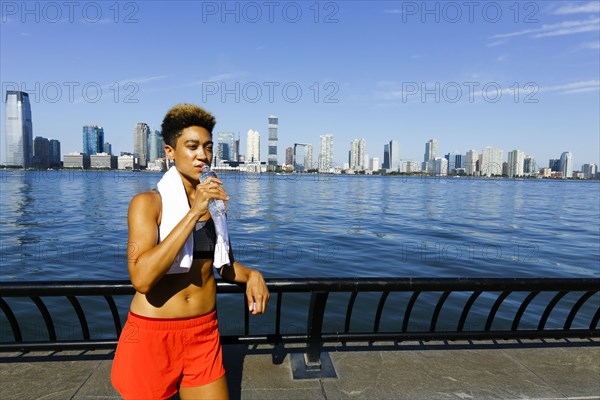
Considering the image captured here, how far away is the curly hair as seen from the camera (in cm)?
246

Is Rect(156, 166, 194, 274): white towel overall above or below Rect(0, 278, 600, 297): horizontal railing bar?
above

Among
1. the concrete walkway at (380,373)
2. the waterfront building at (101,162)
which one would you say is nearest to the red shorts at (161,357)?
the concrete walkway at (380,373)

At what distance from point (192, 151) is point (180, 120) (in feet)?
0.66

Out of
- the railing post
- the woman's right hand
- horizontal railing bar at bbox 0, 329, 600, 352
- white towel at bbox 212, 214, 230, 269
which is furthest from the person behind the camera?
horizontal railing bar at bbox 0, 329, 600, 352

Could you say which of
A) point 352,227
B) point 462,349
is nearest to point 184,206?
point 462,349

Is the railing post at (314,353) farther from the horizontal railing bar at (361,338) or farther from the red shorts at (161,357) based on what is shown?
the red shorts at (161,357)

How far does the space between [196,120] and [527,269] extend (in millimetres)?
16287

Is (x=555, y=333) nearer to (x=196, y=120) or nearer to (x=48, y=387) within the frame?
(x=196, y=120)

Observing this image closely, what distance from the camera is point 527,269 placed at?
15508mm

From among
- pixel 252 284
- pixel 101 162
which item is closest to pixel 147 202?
pixel 252 284

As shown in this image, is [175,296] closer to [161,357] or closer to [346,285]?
[161,357]

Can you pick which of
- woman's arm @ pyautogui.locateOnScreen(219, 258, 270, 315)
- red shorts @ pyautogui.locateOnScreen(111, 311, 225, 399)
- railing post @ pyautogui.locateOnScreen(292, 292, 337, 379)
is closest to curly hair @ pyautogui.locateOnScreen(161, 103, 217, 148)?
woman's arm @ pyautogui.locateOnScreen(219, 258, 270, 315)

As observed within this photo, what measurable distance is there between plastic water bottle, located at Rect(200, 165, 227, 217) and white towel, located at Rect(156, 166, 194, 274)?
15cm

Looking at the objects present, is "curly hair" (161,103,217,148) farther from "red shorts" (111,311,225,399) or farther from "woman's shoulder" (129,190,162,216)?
"red shorts" (111,311,225,399)
